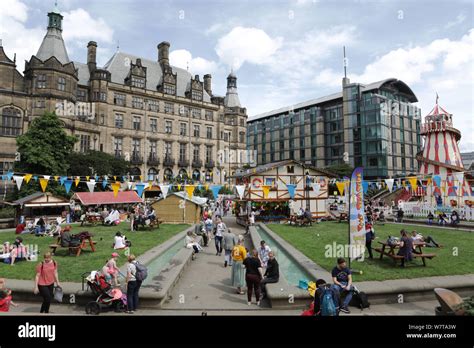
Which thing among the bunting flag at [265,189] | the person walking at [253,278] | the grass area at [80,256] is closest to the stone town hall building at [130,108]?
the grass area at [80,256]

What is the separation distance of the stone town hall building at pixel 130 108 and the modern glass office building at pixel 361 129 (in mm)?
19182

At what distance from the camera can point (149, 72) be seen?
62.3m

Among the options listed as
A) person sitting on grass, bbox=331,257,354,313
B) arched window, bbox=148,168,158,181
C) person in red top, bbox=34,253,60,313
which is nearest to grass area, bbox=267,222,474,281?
person sitting on grass, bbox=331,257,354,313

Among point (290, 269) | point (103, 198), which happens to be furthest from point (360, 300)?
point (103, 198)

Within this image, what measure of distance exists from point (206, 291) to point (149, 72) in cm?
6131

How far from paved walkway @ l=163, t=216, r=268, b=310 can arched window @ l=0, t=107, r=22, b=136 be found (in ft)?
136

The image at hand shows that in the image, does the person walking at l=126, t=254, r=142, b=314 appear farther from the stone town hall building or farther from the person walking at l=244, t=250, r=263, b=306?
the stone town hall building

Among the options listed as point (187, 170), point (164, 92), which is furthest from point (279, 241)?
point (164, 92)

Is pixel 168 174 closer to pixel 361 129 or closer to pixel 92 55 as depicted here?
pixel 92 55

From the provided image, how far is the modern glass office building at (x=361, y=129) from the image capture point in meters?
66.5

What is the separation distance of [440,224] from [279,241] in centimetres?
1553

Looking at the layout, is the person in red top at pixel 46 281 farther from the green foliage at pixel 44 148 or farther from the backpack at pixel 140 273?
the green foliage at pixel 44 148
